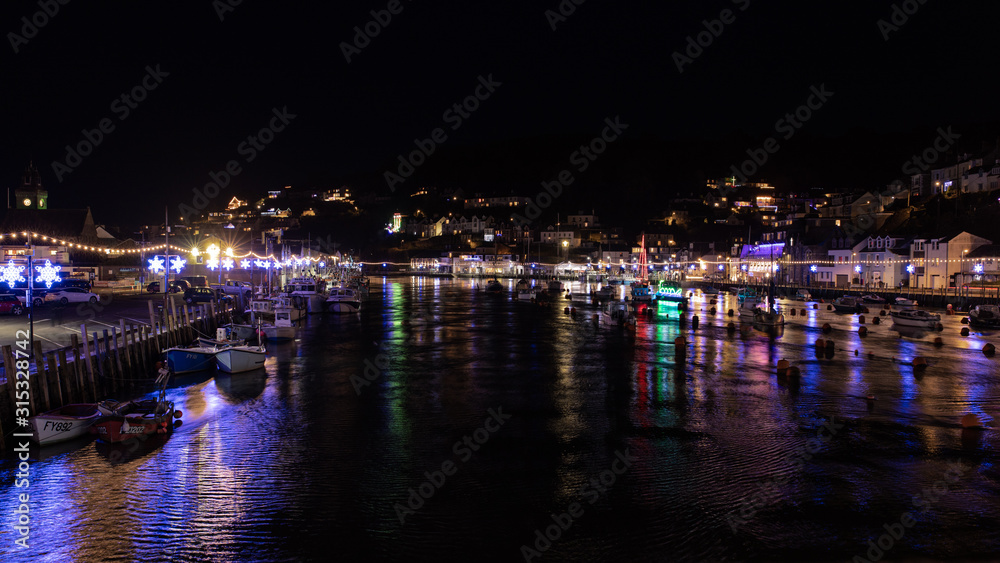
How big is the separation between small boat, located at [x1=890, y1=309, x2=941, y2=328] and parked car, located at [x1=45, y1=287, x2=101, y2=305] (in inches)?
2164

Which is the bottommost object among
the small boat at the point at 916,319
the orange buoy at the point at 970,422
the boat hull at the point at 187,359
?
the orange buoy at the point at 970,422

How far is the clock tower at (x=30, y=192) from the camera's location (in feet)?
230

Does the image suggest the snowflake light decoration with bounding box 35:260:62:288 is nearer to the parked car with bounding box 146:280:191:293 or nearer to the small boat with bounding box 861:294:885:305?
the parked car with bounding box 146:280:191:293

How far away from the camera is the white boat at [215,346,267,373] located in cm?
2353

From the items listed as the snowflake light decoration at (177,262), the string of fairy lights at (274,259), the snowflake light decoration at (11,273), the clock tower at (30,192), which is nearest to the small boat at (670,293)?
the string of fairy lights at (274,259)

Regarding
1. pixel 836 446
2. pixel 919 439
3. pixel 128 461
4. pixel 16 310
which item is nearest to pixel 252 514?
pixel 128 461

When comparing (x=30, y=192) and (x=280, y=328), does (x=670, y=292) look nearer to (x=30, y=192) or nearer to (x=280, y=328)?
(x=280, y=328)

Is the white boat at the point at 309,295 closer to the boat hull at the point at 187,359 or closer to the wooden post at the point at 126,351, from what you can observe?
the boat hull at the point at 187,359

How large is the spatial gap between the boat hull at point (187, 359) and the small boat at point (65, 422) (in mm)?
7787

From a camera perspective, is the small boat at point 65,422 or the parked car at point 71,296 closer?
the small boat at point 65,422

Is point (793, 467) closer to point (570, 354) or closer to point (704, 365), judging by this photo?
point (704, 365)

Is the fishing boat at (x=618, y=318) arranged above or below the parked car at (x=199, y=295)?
below

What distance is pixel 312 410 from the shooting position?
18891mm

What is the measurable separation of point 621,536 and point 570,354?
2076cm
